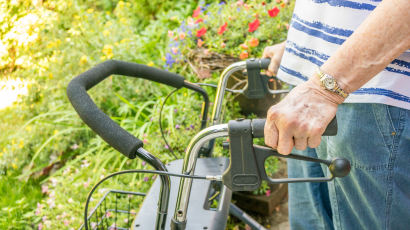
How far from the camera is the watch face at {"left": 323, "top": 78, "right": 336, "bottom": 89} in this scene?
756 millimetres

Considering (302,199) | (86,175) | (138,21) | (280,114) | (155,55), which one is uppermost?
(138,21)

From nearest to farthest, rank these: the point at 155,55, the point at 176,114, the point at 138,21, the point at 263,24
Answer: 1. the point at 263,24
2. the point at 176,114
3. the point at 155,55
4. the point at 138,21

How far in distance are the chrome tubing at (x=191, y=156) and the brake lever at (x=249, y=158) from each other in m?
0.05

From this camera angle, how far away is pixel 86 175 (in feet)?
7.46

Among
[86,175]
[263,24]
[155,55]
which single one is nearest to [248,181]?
[263,24]

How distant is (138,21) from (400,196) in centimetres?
366

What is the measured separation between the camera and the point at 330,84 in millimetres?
758

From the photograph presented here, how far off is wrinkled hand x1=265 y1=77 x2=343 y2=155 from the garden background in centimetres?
122

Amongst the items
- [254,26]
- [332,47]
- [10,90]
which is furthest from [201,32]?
[10,90]

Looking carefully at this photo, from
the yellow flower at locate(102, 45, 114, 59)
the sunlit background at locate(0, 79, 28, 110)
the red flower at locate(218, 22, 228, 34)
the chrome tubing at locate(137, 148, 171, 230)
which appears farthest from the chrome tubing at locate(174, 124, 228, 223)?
the sunlit background at locate(0, 79, 28, 110)

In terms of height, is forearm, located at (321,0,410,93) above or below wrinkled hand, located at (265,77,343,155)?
above

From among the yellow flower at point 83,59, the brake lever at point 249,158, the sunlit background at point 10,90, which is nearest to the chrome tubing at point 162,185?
the brake lever at point 249,158

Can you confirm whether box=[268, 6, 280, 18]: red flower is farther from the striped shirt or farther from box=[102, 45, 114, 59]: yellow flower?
box=[102, 45, 114, 59]: yellow flower

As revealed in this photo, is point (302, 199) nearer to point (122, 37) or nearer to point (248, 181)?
point (248, 181)
